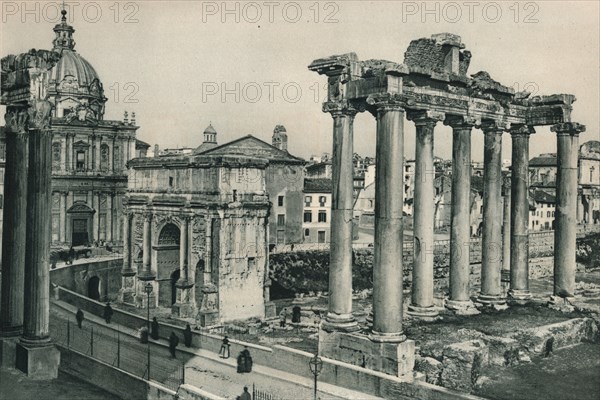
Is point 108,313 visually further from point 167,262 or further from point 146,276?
point 167,262

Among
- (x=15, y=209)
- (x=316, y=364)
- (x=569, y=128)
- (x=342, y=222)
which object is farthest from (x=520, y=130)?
(x=15, y=209)

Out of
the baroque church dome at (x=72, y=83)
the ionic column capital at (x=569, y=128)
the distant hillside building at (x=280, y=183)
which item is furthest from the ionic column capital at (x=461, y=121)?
the baroque church dome at (x=72, y=83)

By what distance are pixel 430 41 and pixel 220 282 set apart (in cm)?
1920

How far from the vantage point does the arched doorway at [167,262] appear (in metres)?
39.7

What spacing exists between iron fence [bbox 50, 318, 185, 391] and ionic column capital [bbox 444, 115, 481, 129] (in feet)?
36.5

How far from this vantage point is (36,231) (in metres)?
14.8

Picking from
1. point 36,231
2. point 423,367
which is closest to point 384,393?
point 423,367

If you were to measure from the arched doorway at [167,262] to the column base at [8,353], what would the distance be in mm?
23960

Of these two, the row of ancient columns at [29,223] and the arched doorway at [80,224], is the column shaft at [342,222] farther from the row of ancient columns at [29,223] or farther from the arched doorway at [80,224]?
the arched doorway at [80,224]

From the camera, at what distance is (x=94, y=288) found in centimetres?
4222

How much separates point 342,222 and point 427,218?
10.5 ft

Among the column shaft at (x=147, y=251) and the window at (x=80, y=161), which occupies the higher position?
the window at (x=80, y=161)

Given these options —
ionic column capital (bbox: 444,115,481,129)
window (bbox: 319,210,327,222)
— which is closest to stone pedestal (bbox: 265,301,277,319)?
ionic column capital (bbox: 444,115,481,129)

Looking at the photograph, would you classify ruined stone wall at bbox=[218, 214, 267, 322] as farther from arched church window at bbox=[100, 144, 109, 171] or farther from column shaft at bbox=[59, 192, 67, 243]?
arched church window at bbox=[100, 144, 109, 171]
